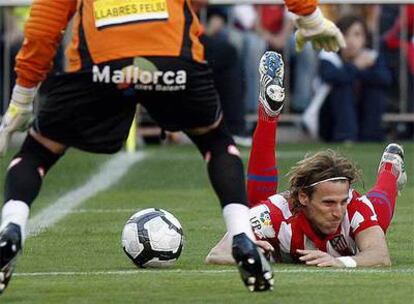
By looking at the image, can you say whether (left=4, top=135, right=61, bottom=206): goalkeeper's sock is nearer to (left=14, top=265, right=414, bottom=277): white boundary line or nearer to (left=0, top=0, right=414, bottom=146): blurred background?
(left=14, top=265, right=414, bottom=277): white boundary line

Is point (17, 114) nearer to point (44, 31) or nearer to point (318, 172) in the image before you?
point (44, 31)

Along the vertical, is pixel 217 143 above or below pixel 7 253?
above

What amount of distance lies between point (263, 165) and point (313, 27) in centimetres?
146

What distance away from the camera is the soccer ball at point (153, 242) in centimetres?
812

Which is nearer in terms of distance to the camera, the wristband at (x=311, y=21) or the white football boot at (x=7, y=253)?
the white football boot at (x=7, y=253)

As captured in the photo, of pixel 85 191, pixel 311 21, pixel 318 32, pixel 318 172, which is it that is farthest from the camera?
pixel 85 191

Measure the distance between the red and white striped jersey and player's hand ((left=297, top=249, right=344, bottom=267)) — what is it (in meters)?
0.09

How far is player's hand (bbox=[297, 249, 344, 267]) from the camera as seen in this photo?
26.2ft

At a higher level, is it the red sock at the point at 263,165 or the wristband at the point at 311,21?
the wristband at the point at 311,21

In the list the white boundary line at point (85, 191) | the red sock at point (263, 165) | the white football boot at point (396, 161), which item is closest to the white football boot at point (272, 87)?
the red sock at point (263, 165)

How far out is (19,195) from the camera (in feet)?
23.2

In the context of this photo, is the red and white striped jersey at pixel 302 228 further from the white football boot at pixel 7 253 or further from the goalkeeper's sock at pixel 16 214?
the white football boot at pixel 7 253

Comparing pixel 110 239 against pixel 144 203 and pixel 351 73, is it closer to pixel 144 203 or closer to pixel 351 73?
pixel 144 203

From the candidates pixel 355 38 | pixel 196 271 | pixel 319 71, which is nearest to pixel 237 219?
pixel 196 271
